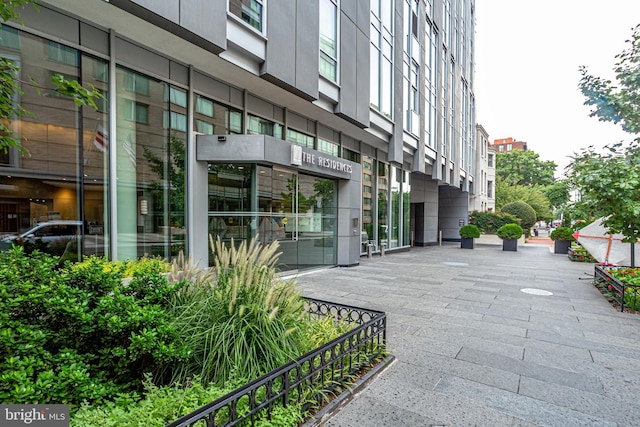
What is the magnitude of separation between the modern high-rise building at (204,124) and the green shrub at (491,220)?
737 inches

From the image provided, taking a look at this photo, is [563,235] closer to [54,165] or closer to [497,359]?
[497,359]

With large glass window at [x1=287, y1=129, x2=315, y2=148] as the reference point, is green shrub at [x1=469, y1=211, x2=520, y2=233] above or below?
below

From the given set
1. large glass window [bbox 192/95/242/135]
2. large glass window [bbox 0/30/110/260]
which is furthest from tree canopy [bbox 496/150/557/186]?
large glass window [bbox 0/30/110/260]

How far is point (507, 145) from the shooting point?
107 meters

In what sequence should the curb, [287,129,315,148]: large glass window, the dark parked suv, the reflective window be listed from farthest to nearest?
1. the reflective window
2. [287,129,315,148]: large glass window
3. the dark parked suv
4. the curb

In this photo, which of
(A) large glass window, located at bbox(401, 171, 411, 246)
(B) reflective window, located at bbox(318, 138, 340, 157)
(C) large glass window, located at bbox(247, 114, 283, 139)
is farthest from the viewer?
(A) large glass window, located at bbox(401, 171, 411, 246)

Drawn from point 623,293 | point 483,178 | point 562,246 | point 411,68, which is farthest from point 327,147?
point 483,178

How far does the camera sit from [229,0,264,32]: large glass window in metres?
8.43

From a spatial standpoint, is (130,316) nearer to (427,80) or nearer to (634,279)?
(634,279)

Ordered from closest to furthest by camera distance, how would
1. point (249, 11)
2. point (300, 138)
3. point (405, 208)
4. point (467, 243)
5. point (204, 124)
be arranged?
point (249, 11), point (204, 124), point (300, 138), point (405, 208), point (467, 243)

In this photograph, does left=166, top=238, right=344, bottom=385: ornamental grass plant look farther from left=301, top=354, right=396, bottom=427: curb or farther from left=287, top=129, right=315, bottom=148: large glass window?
left=287, top=129, right=315, bottom=148: large glass window

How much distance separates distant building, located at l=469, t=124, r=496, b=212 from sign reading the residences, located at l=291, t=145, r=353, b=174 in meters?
25.7

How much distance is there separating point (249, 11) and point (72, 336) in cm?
898

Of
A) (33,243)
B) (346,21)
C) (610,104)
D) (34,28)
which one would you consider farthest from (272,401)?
(346,21)
